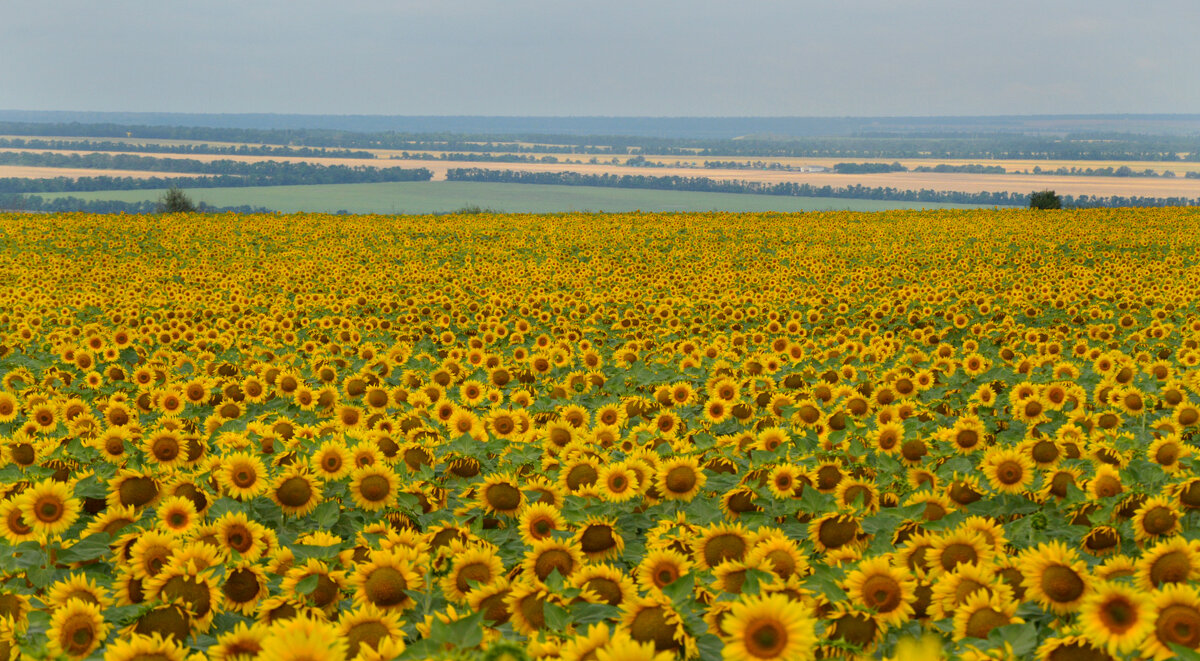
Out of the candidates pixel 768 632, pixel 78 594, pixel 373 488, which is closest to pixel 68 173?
pixel 373 488

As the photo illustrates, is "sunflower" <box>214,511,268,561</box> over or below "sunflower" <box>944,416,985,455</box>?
A: over

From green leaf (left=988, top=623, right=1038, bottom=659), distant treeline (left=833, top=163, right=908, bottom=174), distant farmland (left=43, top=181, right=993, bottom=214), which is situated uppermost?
distant treeline (left=833, top=163, right=908, bottom=174)

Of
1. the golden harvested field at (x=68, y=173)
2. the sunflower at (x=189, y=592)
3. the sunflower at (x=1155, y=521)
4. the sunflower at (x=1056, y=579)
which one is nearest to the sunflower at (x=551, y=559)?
the sunflower at (x=189, y=592)

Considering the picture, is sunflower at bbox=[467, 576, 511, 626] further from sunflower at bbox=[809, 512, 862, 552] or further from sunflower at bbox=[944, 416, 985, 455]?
sunflower at bbox=[944, 416, 985, 455]

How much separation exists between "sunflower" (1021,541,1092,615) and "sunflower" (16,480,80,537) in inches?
204

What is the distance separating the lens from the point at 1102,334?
12031 mm

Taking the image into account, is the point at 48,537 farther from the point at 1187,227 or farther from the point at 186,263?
the point at 1187,227

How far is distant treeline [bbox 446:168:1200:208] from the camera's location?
253 feet

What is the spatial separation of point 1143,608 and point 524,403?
18.9 feet

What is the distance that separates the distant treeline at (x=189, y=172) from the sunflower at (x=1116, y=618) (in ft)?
326

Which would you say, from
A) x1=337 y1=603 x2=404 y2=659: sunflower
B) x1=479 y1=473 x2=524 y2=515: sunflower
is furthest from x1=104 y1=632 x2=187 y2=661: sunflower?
x1=479 y1=473 x2=524 y2=515: sunflower

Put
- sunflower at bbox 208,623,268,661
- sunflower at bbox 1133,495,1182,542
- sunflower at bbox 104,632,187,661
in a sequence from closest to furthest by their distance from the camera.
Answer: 1. sunflower at bbox 104,632,187,661
2. sunflower at bbox 208,623,268,661
3. sunflower at bbox 1133,495,1182,542

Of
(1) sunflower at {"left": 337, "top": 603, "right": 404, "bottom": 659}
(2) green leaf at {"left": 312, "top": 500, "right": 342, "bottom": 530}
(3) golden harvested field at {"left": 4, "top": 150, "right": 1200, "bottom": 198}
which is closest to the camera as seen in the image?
(1) sunflower at {"left": 337, "top": 603, "right": 404, "bottom": 659}

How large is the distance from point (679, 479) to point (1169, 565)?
265 cm
